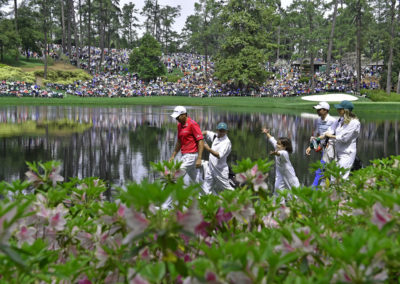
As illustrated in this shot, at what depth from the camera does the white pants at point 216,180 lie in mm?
6961

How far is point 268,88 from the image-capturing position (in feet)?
→ 189

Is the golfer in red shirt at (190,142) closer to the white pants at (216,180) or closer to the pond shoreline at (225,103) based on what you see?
the white pants at (216,180)

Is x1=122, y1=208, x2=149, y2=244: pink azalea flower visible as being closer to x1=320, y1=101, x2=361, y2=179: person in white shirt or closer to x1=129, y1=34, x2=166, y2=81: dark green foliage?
x1=320, y1=101, x2=361, y2=179: person in white shirt

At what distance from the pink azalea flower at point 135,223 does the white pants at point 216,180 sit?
5.91m

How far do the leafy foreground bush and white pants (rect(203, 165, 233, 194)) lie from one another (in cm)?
481

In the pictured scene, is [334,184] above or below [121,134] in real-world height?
above

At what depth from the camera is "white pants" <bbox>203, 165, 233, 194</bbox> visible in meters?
6.96

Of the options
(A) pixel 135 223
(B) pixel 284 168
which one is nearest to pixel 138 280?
(A) pixel 135 223

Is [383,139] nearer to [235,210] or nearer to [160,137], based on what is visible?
[160,137]

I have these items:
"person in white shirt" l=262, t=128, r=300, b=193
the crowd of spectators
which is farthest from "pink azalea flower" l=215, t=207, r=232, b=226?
the crowd of spectators

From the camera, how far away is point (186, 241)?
160cm

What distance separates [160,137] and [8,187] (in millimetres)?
14021

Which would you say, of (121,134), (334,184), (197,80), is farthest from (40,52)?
(334,184)

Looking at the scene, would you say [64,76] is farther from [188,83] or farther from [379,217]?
[379,217]
